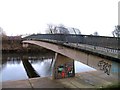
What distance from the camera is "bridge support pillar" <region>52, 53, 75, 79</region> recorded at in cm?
1919

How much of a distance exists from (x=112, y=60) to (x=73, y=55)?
5.44 m

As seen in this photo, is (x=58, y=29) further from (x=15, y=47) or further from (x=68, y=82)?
(x=68, y=82)

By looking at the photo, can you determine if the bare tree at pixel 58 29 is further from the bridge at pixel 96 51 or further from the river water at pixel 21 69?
the river water at pixel 21 69

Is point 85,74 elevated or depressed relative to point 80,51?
depressed

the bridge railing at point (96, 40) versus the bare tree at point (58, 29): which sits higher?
the bare tree at point (58, 29)

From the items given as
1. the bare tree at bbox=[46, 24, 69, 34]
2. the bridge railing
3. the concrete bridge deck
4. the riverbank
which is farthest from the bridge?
the riverbank

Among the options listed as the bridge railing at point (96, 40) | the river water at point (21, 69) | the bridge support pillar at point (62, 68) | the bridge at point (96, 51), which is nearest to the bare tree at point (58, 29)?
the bridge railing at point (96, 40)

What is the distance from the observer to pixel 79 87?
51.1 feet

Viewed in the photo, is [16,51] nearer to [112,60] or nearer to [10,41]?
[10,41]

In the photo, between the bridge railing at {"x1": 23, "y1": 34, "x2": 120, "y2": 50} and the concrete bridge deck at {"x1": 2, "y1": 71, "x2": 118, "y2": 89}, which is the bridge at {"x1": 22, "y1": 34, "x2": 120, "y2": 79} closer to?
the bridge railing at {"x1": 23, "y1": 34, "x2": 120, "y2": 50}

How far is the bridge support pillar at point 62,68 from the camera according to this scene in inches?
756

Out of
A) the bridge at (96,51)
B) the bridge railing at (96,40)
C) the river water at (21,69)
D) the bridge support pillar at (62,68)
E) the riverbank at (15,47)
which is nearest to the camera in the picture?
the bridge at (96,51)

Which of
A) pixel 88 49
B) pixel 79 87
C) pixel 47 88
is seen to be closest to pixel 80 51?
pixel 88 49

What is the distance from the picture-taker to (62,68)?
19.6 meters
